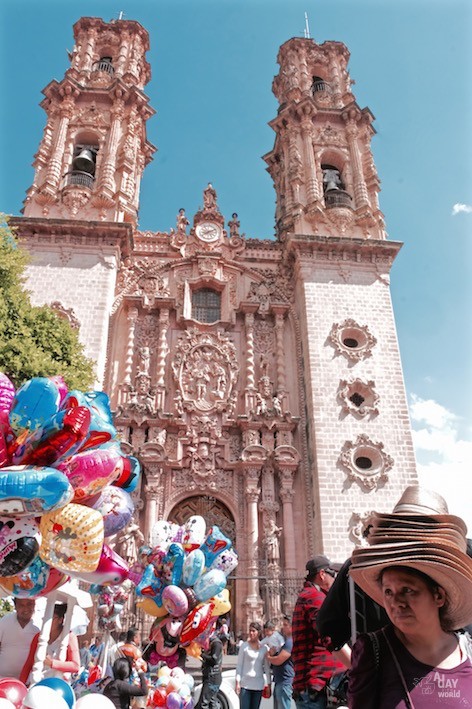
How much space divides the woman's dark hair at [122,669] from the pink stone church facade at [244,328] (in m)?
8.84

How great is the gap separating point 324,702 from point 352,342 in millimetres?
14951

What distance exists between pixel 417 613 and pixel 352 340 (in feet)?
53.8

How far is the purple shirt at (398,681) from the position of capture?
5.97 ft

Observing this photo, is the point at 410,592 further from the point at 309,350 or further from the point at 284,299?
the point at 284,299

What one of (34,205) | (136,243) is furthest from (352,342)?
(34,205)

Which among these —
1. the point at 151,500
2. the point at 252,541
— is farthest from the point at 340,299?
the point at 151,500

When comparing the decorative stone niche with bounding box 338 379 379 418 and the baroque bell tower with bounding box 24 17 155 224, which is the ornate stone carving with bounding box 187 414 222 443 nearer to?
the decorative stone niche with bounding box 338 379 379 418

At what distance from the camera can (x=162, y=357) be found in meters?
17.4

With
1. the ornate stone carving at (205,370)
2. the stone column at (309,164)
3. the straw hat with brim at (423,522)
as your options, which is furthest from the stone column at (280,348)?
the straw hat with brim at (423,522)

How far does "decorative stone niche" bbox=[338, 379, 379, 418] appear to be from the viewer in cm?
1620

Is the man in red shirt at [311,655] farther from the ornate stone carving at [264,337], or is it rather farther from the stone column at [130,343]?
the ornate stone carving at [264,337]

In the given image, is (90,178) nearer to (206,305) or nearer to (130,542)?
(206,305)

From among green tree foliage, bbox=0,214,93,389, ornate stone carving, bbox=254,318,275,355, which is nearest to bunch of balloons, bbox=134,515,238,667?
green tree foliage, bbox=0,214,93,389

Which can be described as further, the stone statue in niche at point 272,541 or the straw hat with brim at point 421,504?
the stone statue in niche at point 272,541
